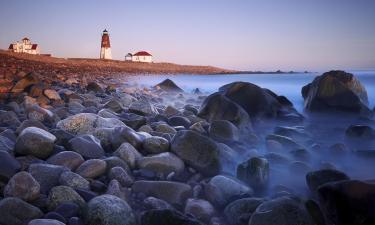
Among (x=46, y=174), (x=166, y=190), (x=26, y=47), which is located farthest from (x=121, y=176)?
(x=26, y=47)

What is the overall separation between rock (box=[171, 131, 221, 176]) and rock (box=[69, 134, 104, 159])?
0.74 m

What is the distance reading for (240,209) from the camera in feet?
8.75

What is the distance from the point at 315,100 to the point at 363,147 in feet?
12.3

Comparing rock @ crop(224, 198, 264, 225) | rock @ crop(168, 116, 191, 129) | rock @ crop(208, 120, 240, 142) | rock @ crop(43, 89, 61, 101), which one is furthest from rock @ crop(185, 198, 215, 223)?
rock @ crop(43, 89, 61, 101)

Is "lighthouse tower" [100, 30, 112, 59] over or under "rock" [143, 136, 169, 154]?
over

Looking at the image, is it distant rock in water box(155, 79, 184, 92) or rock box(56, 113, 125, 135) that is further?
distant rock in water box(155, 79, 184, 92)

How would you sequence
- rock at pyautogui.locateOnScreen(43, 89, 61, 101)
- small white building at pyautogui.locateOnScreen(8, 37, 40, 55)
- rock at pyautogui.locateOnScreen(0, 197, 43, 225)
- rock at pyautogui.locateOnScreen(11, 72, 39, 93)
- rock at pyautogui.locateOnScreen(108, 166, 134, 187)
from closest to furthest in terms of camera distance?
rock at pyautogui.locateOnScreen(0, 197, 43, 225) < rock at pyautogui.locateOnScreen(108, 166, 134, 187) < rock at pyautogui.locateOnScreen(43, 89, 61, 101) < rock at pyautogui.locateOnScreen(11, 72, 39, 93) < small white building at pyautogui.locateOnScreen(8, 37, 40, 55)

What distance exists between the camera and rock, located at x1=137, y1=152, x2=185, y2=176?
11.1ft

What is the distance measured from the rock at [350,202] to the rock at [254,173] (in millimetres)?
882

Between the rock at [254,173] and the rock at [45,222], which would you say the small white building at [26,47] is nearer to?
the rock at [254,173]

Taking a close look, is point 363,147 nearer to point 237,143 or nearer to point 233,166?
point 237,143

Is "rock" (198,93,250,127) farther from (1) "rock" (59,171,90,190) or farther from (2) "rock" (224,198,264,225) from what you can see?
(1) "rock" (59,171,90,190)

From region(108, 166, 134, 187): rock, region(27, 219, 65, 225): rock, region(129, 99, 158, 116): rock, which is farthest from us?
region(129, 99, 158, 116): rock

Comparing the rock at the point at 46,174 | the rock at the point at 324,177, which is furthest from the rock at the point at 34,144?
the rock at the point at 324,177
